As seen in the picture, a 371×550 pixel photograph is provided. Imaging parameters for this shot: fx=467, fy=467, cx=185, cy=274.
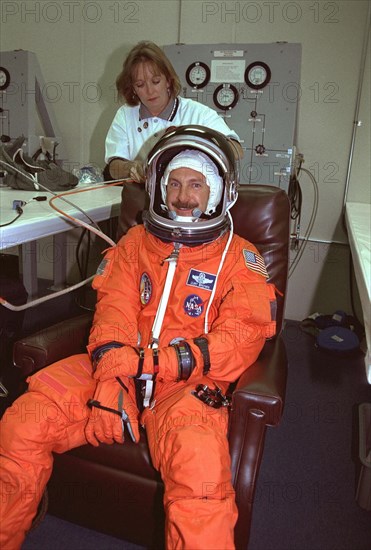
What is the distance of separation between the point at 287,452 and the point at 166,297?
0.89 meters

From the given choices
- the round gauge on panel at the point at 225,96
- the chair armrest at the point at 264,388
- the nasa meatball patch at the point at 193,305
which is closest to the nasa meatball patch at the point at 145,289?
the nasa meatball patch at the point at 193,305

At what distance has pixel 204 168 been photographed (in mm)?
1433

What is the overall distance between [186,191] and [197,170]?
0.07 m

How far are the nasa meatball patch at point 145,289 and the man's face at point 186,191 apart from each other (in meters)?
0.22

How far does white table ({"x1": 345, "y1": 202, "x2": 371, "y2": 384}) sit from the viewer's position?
1.10 meters

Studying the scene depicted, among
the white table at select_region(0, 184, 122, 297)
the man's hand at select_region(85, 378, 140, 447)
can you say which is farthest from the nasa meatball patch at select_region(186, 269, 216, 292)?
the white table at select_region(0, 184, 122, 297)

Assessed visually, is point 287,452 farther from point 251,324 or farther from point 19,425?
point 19,425

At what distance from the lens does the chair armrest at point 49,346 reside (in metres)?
1.28

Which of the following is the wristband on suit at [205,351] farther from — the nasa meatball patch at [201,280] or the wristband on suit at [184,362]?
the nasa meatball patch at [201,280]

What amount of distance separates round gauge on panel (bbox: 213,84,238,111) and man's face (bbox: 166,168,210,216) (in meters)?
1.47

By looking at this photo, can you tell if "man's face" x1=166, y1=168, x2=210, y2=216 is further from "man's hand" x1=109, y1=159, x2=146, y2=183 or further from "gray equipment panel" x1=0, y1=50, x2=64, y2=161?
"gray equipment panel" x1=0, y1=50, x2=64, y2=161

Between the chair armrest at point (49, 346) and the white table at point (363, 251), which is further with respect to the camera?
the chair armrest at point (49, 346)

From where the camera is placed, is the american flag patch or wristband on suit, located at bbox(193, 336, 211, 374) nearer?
wristband on suit, located at bbox(193, 336, 211, 374)

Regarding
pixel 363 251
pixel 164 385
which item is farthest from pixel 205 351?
pixel 363 251
